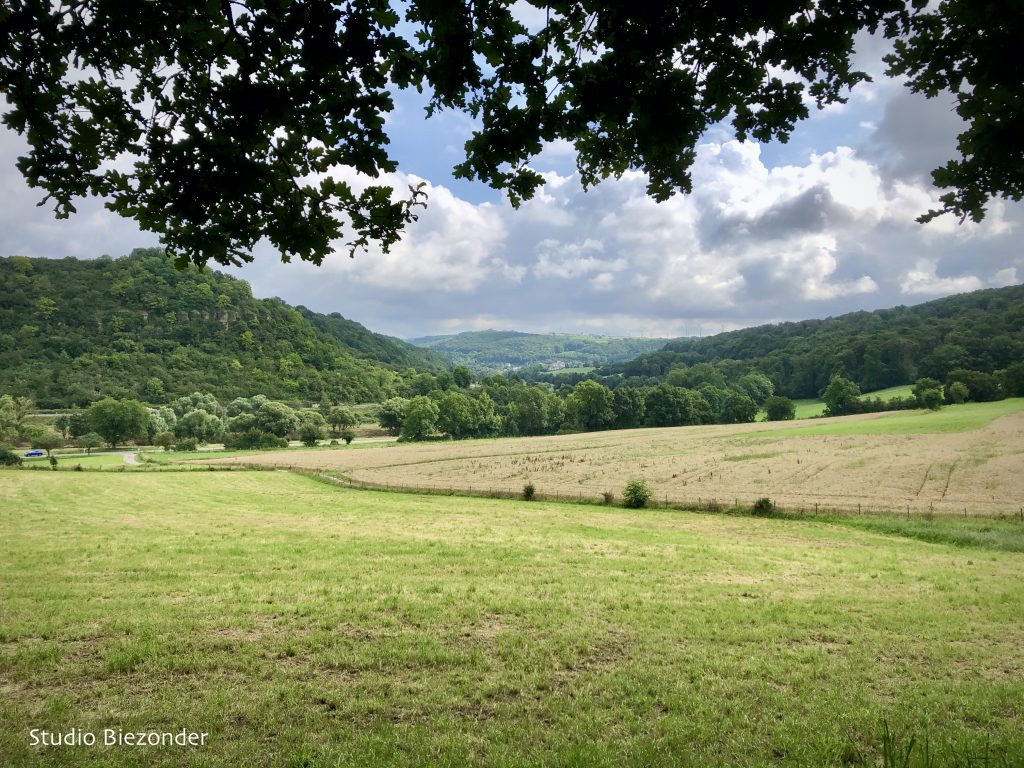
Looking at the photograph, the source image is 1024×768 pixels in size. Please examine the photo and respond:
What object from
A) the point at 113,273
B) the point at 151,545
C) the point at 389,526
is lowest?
the point at 389,526

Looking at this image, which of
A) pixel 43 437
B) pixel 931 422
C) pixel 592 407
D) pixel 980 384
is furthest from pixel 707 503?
pixel 43 437

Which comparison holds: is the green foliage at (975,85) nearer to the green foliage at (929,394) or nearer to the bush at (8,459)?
the bush at (8,459)

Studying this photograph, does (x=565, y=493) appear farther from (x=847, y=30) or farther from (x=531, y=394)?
(x=531, y=394)

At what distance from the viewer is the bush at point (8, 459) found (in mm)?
61484

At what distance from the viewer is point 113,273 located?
7062 inches

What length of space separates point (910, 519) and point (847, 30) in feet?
98.2

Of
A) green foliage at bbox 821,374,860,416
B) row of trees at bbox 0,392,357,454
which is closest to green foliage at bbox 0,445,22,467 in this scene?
row of trees at bbox 0,392,357,454

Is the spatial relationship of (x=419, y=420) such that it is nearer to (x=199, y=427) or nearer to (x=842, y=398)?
(x=199, y=427)

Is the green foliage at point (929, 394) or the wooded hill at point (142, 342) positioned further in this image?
the wooded hill at point (142, 342)

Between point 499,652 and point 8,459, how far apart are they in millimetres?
84471

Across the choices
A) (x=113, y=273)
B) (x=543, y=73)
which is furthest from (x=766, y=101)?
(x=113, y=273)

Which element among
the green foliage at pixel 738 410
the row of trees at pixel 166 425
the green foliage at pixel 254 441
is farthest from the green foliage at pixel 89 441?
the green foliage at pixel 738 410

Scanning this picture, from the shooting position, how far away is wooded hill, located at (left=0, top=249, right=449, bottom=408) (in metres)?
140

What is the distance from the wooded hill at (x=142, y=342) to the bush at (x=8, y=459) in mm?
69180
